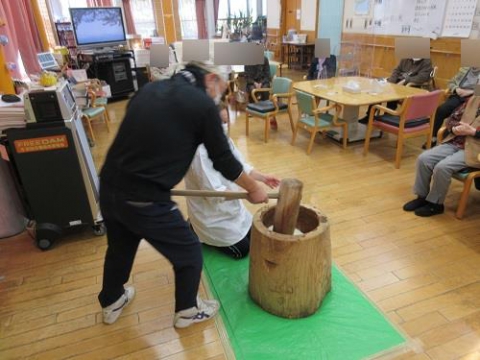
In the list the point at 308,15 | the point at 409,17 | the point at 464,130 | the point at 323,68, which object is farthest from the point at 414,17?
the point at 464,130

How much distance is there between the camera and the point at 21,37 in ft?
13.4

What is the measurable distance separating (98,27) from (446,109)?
5.14 metres

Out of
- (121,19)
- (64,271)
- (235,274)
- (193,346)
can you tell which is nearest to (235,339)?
(193,346)

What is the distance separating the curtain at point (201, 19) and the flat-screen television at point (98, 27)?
9.26 ft

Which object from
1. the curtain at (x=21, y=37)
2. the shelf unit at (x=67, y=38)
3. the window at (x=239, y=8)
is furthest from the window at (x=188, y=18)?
the curtain at (x=21, y=37)

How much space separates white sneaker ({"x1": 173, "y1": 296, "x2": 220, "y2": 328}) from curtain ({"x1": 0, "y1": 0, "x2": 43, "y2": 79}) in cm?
308

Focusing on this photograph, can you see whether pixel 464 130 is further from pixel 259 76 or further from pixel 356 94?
pixel 259 76

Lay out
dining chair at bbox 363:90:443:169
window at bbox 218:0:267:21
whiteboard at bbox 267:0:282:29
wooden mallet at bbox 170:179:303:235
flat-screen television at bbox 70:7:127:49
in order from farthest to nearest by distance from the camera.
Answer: window at bbox 218:0:267:21 → whiteboard at bbox 267:0:282:29 → flat-screen television at bbox 70:7:127:49 → dining chair at bbox 363:90:443:169 → wooden mallet at bbox 170:179:303:235

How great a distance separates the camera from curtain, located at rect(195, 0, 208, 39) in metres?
8.14

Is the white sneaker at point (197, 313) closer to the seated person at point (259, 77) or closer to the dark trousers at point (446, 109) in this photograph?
the dark trousers at point (446, 109)

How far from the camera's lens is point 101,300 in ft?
5.27

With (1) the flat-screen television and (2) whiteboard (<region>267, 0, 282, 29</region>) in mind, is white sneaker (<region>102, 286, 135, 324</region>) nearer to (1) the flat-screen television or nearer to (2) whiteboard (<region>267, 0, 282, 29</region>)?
(1) the flat-screen television

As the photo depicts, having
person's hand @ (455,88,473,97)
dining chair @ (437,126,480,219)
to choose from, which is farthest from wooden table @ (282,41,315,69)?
dining chair @ (437,126,480,219)

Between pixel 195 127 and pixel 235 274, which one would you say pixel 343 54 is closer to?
pixel 235 274
